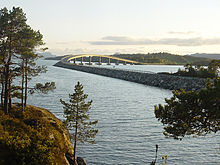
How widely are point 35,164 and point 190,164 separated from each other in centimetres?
1682

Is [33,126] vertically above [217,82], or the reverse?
[217,82]

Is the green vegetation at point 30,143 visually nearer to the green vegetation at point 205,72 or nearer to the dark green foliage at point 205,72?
the green vegetation at point 205,72

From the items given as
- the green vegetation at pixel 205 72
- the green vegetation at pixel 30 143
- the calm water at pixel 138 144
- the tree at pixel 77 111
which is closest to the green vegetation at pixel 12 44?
the green vegetation at pixel 30 143

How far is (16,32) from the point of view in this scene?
3084 centimetres

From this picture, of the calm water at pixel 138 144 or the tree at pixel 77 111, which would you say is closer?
the tree at pixel 77 111

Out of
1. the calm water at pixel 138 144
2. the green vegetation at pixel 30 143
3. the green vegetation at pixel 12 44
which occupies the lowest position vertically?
the calm water at pixel 138 144

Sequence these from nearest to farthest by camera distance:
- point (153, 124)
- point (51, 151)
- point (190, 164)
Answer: point (51, 151)
point (190, 164)
point (153, 124)

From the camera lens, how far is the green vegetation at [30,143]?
1827cm

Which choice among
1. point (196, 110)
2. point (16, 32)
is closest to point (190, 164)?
point (196, 110)

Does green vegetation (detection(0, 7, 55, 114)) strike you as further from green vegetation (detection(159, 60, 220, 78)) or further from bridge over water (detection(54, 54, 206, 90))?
green vegetation (detection(159, 60, 220, 78))

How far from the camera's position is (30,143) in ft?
64.0

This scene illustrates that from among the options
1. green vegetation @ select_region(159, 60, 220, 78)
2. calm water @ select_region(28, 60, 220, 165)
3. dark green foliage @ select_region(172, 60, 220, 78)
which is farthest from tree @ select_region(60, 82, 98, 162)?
dark green foliage @ select_region(172, 60, 220, 78)

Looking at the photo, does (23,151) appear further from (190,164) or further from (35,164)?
(190,164)

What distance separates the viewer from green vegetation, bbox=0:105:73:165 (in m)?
18.3
